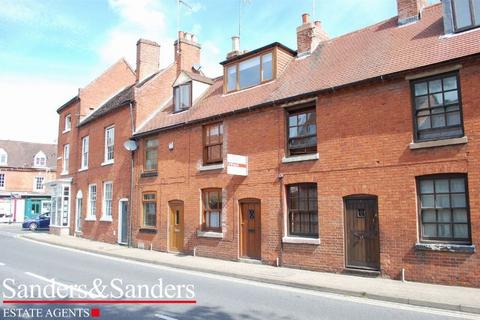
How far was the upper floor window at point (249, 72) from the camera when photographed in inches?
657

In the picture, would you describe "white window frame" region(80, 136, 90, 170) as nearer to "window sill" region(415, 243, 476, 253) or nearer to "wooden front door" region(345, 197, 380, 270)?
"wooden front door" region(345, 197, 380, 270)

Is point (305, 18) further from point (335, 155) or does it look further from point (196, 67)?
point (196, 67)

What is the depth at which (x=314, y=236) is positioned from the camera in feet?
43.4

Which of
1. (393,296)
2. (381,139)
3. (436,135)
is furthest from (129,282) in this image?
(436,135)

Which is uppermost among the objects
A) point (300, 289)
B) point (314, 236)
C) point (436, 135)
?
point (436, 135)

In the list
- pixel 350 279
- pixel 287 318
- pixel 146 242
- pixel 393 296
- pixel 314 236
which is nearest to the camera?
pixel 287 318

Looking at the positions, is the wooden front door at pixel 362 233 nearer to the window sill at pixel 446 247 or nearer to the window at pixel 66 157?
the window sill at pixel 446 247

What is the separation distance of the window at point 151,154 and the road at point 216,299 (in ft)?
21.4

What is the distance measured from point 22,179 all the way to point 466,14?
171ft

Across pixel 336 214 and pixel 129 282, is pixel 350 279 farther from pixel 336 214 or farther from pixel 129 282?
pixel 129 282

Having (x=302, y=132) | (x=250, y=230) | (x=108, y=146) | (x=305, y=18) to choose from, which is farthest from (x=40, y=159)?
(x=302, y=132)

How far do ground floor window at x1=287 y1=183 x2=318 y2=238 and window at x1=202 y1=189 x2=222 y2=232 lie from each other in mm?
3479

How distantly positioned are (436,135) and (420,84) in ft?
5.11

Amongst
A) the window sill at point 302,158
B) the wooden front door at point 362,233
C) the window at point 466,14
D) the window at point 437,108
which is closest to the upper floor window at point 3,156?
the window sill at point 302,158
